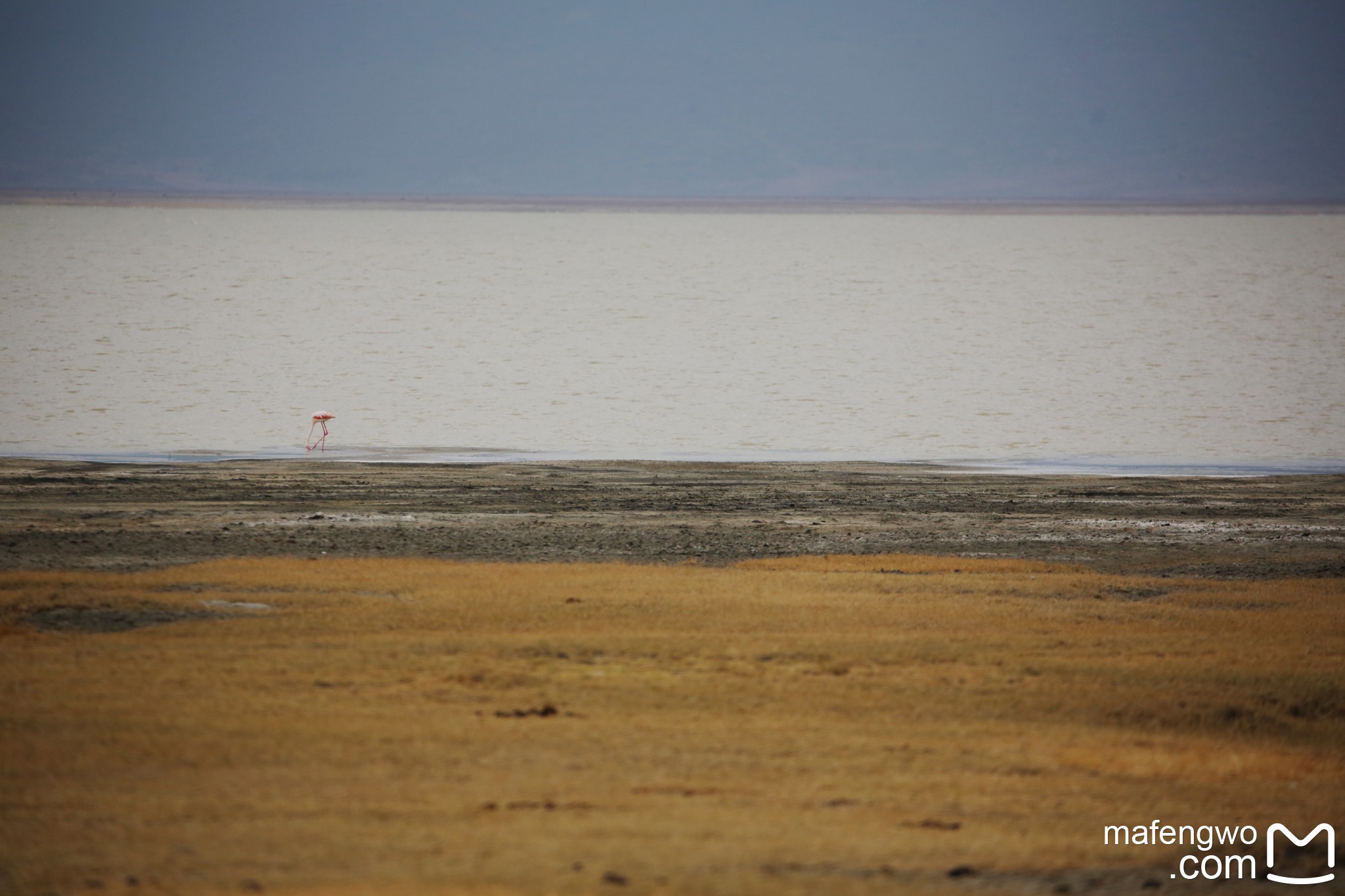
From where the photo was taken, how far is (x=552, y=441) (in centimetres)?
2273

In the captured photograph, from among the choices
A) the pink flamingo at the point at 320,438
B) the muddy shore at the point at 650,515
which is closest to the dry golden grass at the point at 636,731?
the muddy shore at the point at 650,515

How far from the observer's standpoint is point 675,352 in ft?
124

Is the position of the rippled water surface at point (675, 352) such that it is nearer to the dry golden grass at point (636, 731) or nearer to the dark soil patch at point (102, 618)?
the dry golden grass at point (636, 731)

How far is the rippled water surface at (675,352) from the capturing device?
78.1ft

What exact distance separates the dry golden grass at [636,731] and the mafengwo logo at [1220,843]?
3.7 inches

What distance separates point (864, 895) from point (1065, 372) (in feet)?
98.2

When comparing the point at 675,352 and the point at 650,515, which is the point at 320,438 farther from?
the point at 675,352

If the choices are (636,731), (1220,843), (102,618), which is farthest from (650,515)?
(1220,843)

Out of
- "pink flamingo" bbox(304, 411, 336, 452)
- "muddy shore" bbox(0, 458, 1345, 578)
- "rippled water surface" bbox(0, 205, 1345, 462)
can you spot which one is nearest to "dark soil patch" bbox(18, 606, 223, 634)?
"muddy shore" bbox(0, 458, 1345, 578)

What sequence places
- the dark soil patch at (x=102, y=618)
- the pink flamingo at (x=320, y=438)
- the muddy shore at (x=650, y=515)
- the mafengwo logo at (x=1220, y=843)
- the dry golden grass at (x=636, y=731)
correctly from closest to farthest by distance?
the dry golden grass at (x=636, y=731), the mafengwo logo at (x=1220, y=843), the dark soil patch at (x=102, y=618), the muddy shore at (x=650, y=515), the pink flamingo at (x=320, y=438)

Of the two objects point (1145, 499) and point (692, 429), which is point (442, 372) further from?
point (1145, 499)

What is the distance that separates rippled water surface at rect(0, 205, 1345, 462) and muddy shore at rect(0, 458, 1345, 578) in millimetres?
3510

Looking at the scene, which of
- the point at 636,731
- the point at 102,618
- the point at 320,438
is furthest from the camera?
the point at 320,438

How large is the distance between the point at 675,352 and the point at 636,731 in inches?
1216
